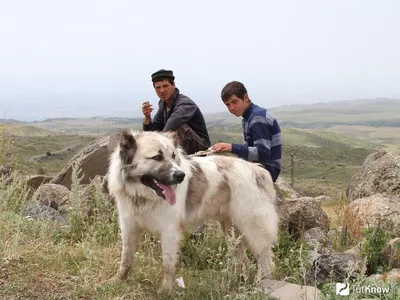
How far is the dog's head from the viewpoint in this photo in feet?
14.8

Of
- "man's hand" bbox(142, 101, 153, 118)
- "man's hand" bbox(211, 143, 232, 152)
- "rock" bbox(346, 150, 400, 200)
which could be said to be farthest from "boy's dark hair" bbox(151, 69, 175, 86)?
"rock" bbox(346, 150, 400, 200)

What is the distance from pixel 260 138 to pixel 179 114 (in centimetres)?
139

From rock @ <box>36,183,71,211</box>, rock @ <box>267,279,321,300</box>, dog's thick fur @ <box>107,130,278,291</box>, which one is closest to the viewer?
rock @ <box>267,279,321,300</box>

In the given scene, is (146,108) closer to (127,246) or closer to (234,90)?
(234,90)

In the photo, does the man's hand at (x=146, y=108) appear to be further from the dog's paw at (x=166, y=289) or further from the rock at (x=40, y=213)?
the dog's paw at (x=166, y=289)

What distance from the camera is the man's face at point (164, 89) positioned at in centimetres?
693

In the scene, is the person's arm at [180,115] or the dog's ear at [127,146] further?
the person's arm at [180,115]

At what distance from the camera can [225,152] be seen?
20.5ft

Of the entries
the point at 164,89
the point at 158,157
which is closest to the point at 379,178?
the point at 164,89

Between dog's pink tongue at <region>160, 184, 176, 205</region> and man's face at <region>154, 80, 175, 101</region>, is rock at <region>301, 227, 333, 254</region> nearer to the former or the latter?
dog's pink tongue at <region>160, 184, 176, 205</region>

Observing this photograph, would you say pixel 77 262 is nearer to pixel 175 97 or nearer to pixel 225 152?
pixel 225 152

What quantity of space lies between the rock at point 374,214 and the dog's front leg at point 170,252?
3470mm

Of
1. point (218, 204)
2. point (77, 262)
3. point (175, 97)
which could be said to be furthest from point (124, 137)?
point (175, 97)

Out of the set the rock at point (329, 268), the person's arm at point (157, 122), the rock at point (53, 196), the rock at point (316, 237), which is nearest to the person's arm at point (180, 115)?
the person's arm at point (157, 122)
